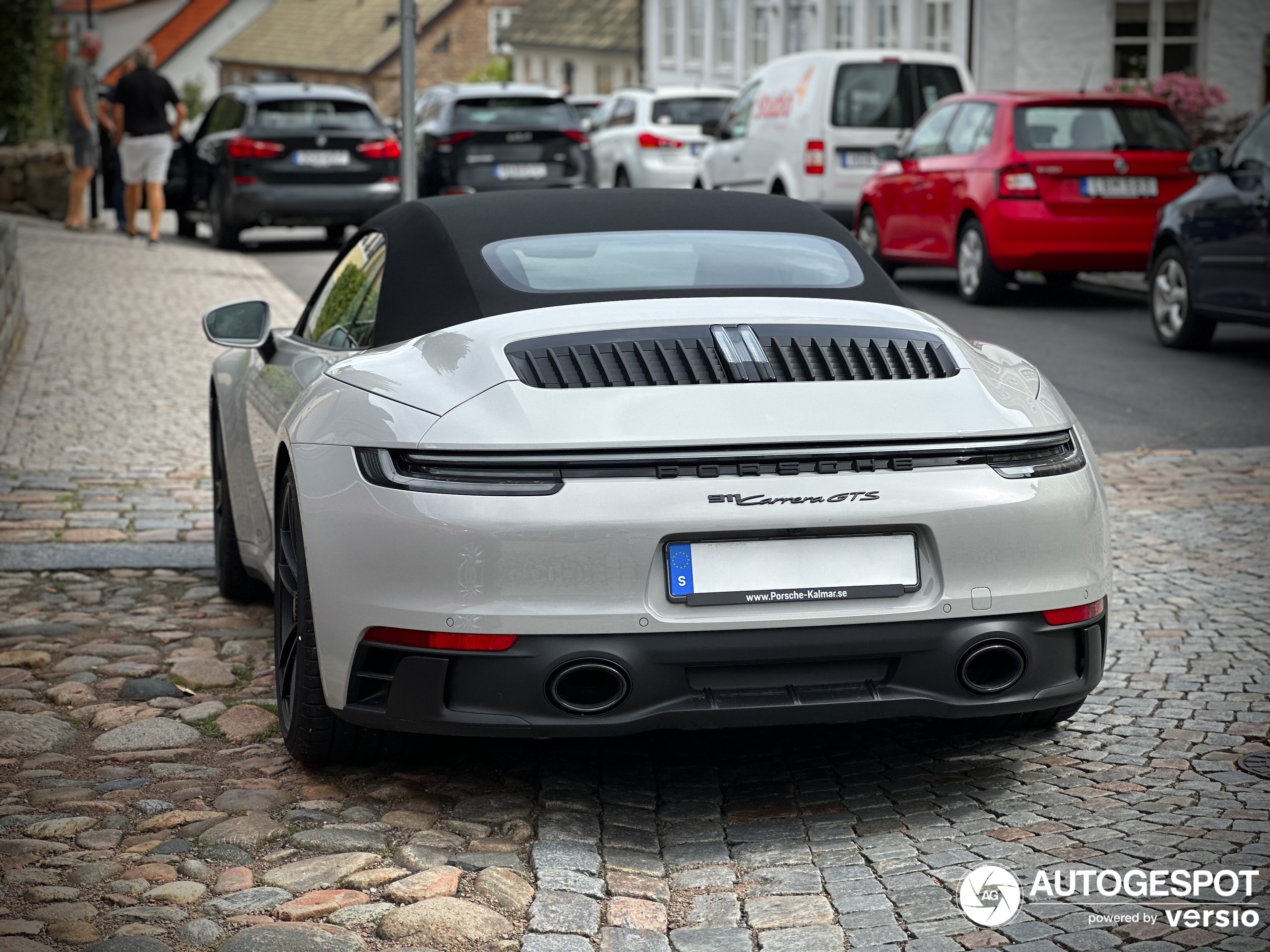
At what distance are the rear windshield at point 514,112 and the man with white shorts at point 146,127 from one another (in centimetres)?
349

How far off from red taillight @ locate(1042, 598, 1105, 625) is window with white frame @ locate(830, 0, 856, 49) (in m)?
30.8

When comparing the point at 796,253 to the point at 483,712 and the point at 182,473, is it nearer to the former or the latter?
the point at 483,712

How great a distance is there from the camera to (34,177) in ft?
76.2

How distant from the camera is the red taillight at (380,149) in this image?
2059 centimetres

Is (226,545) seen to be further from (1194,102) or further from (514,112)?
(1194,102)

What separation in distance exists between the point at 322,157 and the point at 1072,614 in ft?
57.2

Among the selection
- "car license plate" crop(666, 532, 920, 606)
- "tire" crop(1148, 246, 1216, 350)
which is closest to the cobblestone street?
"car license plate" crop(666, 532, 920, 606)

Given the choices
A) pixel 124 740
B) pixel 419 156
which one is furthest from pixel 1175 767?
pixel 419 156

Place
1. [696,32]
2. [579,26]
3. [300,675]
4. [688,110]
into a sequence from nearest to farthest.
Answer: [300,675] < [688,110] < [696,32] < [579,26]

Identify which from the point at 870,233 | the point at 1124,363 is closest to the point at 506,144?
the point at 870,233

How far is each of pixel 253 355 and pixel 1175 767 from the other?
3062mm

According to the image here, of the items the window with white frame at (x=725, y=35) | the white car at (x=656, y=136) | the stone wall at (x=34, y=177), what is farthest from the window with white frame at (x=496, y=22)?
the stone wall at (x=34, y=177)

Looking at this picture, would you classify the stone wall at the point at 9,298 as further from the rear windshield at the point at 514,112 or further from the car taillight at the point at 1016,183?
the rear windshield at the point at 514,112

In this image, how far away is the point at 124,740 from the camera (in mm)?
4520
